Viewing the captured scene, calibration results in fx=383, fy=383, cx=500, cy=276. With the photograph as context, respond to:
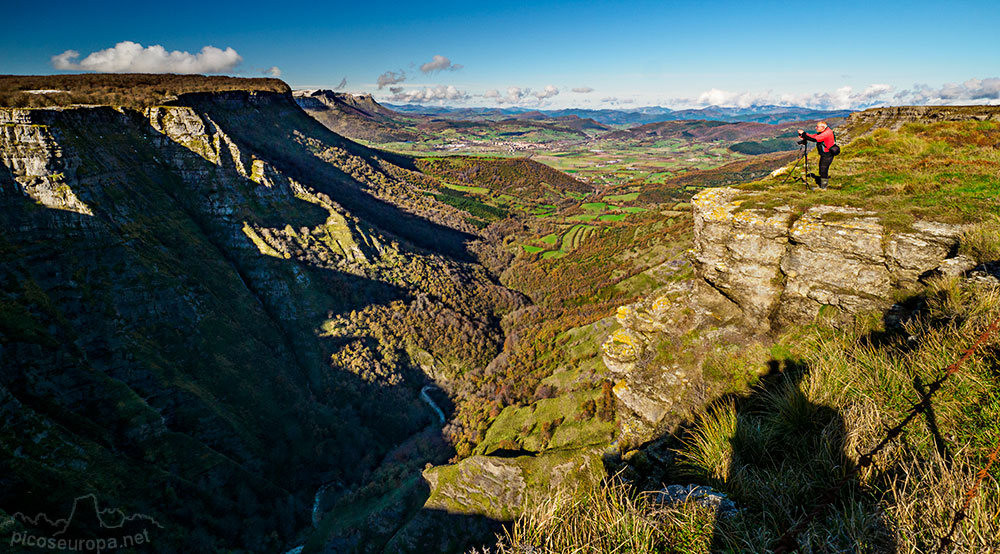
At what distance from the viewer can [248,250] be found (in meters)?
62.8

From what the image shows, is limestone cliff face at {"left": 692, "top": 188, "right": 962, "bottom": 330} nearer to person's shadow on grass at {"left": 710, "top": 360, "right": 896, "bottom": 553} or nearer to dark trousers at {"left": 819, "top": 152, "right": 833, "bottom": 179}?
dark trousers at {"left": 819, "top": 152, "right": 833, "bottom": 179}

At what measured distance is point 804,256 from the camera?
14.7m

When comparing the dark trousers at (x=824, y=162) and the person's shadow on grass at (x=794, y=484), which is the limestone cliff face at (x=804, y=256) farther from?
the person's shadow on grass at (x=794, y=484)

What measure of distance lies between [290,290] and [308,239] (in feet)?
35.3

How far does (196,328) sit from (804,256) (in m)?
57.9

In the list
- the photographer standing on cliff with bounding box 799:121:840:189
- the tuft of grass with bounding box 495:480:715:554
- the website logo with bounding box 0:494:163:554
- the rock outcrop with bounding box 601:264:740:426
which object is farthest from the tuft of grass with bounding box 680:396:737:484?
the website logo with bounding box 0:494:163:554

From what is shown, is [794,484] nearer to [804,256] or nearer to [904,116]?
[804,256]

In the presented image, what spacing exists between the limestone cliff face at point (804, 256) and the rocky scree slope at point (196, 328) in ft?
144

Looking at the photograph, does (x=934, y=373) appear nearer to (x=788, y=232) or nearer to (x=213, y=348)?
(x=788, y=232)

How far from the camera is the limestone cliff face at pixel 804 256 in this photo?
12719 mm

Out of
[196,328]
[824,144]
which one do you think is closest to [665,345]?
[824,144]

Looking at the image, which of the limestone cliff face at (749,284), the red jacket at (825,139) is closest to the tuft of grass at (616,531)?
the limestone cliff face at (749,284)

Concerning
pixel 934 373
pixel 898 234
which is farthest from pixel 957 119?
pixel 934 373

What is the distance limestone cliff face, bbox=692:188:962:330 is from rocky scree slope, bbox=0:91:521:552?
43.8m
